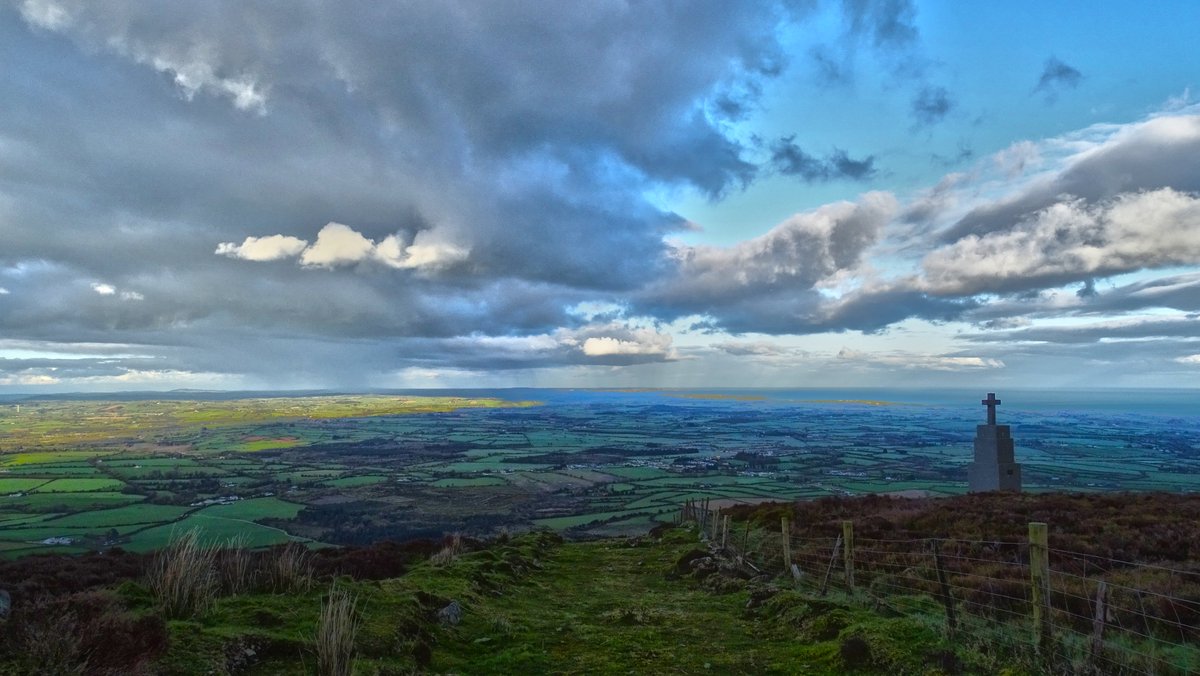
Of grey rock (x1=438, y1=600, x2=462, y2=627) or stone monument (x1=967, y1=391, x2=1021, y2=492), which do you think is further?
stone monument (x1=967, y1=391, x2=1021, y2=492)

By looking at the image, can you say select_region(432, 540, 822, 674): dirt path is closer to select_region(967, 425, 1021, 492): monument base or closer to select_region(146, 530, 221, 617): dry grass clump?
select_region(146, 530, 221, 617): dry grass clump

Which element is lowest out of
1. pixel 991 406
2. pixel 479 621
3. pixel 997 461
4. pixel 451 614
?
pixel 479 621

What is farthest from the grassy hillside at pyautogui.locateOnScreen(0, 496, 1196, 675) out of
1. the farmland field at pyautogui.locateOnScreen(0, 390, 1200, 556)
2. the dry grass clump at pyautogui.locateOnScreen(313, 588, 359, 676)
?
the farmland field at pyautogui.locateOnScreen(0, 390, 1200, 556)

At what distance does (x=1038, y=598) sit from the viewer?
23.0ft

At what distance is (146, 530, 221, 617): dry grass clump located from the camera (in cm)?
726

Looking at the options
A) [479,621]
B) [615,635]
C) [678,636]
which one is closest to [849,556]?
[678,636]

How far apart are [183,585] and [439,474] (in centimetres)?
7728

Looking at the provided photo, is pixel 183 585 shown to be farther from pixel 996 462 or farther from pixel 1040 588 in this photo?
pixel 996 462

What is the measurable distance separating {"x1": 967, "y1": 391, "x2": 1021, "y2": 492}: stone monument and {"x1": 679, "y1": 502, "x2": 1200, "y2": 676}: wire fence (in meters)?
14.6

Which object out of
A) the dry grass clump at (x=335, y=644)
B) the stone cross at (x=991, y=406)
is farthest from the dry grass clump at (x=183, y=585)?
the stone cross at (x=991, y=406)

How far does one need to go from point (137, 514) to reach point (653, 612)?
53878 millimetres

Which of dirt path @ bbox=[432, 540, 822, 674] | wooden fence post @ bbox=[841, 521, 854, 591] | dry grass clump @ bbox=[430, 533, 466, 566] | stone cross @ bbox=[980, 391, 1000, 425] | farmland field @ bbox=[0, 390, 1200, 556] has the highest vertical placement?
stone cross @ bbox=[980, 391, 1000, 425]

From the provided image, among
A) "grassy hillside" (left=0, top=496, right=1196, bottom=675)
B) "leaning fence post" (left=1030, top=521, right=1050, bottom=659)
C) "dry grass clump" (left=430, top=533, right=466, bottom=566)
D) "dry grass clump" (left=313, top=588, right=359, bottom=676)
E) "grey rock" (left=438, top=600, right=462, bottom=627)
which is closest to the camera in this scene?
A: "grassy hillside" (left=0, top=496, right=1196, bottom=675)

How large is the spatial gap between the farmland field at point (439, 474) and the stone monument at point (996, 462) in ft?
75.5
